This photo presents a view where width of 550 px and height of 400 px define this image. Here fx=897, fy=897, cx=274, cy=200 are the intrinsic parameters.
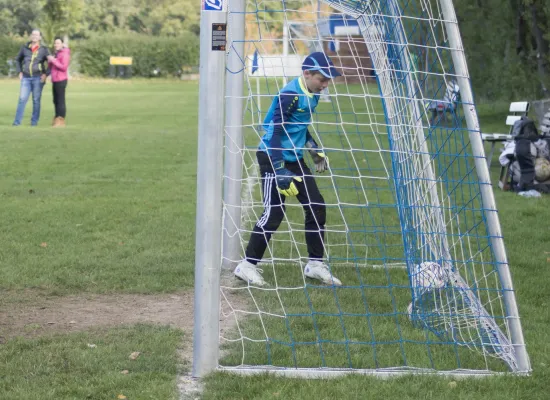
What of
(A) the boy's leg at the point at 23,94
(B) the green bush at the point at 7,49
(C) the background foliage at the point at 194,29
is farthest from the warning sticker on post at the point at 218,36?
(B) the green bush at the point at 7,49

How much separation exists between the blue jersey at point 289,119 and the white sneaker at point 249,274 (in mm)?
866

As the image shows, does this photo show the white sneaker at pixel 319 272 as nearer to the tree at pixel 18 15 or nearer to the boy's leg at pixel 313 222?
the boy's leg at pixel 313 222

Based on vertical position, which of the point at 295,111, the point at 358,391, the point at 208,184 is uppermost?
the point at 295,111

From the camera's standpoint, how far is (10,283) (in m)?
6.83

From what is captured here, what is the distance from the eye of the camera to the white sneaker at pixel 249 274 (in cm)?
675

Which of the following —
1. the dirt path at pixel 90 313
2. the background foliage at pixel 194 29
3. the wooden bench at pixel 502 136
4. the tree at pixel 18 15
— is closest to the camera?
the dirt path at pixel 90 313

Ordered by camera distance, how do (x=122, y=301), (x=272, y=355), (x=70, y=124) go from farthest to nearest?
(x=70, y=124)
(x=122, y=301)
(x=272, y=355)

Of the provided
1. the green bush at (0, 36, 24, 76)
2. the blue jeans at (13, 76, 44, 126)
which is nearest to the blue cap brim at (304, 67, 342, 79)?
the blue jeans at (13, 76, 44, 126)

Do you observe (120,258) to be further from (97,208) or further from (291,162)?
(97,208)

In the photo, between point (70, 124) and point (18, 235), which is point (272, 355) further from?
point (70, 124)

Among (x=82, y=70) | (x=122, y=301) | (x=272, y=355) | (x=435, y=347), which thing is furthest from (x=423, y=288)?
(x=82, y=70)

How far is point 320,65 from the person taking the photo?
614 centimetres

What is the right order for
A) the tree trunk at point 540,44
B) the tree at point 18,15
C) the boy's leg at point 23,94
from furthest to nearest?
the tree at point 18,15
the boy's leg at point 23,94
the tree trunk at point 540,44

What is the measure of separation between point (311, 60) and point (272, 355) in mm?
2147
